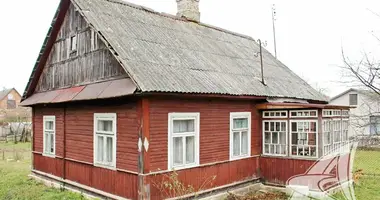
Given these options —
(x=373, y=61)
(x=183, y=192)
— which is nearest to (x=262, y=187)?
(x=183, y=192)

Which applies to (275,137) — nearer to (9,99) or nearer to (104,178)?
(104,178)

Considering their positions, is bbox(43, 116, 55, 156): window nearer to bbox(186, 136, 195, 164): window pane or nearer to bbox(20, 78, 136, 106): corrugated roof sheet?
bbox(20, 78, 136, 106): corrugated roof sheet

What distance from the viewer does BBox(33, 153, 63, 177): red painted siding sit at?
34.3 ft

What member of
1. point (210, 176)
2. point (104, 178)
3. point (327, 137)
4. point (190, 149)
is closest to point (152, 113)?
point (190, 149)

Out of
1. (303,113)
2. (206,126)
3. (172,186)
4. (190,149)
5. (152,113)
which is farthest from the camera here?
(303,113)

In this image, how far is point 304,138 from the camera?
954cm

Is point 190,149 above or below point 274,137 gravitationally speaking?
below

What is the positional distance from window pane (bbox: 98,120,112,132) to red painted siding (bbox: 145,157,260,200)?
184cm

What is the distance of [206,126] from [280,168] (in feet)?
9.02

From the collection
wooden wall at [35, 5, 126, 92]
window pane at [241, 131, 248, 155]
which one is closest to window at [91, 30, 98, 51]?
wooden wall at [35, 5, 126, 92]

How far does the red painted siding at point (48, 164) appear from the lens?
34.3 feet

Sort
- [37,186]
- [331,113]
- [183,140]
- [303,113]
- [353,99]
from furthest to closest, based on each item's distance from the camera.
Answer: [353,99] < [37,186] < [331,113] < [303,113] < [183,140]

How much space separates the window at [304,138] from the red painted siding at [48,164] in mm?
6873

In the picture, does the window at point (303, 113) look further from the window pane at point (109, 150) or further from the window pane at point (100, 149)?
the window pane at point (100, 149)
